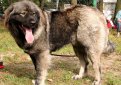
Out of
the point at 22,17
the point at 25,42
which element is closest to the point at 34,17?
the point at 22,17

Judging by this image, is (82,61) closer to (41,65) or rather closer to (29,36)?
(41,65)

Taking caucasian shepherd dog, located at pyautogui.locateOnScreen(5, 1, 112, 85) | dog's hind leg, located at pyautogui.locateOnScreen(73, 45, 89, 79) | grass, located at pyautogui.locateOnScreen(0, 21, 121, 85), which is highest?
caucasian shepherd dog, located at pyautogui.locateOnScreen(5, 1, 112, 85)

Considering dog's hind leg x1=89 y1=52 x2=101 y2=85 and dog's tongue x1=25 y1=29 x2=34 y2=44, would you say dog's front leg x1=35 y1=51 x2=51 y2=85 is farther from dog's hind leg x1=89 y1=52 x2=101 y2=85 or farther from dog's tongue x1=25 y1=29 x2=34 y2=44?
dog's hind leg x1=89 y1=52 x2=101 y2=85

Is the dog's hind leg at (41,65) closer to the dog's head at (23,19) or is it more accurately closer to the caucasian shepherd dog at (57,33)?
the caucasian shepherd dog at (57,33)

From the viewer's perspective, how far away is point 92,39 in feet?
21.3

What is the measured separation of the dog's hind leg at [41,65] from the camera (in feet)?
20.5

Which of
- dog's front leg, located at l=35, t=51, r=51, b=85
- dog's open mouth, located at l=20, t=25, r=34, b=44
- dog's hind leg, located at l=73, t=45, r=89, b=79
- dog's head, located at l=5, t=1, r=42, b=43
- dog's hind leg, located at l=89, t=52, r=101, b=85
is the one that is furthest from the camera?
dog's hind leg, located at l=73, t=45, r=89, b=79

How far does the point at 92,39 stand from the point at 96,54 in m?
0.32

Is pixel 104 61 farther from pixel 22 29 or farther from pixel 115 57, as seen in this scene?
pixel 22 29

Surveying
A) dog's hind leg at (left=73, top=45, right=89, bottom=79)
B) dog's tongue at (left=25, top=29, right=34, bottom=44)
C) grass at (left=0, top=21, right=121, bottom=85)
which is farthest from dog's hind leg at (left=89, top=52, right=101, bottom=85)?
dog's tongue at (left=25, top=29, right=34, bottom=44)

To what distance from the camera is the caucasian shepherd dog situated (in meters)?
5.99

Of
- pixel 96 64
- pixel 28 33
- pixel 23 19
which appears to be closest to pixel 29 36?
pixel 28 33

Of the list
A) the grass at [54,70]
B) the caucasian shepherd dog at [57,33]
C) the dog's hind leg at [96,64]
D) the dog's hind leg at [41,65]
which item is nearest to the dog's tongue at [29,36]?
the caucasian shepherd dog at [57,33]

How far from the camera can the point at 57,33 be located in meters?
6.57
